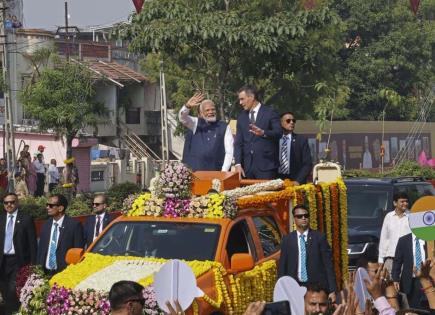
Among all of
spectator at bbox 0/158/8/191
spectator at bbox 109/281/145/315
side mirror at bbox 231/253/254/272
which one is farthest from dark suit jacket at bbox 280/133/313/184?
spectator at bbox 0/158/8/191

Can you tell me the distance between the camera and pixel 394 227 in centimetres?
1393

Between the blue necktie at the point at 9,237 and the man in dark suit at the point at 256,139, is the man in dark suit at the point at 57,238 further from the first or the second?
the man in dark suit at the point at 256,139

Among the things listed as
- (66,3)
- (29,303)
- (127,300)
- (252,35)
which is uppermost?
(66,3)

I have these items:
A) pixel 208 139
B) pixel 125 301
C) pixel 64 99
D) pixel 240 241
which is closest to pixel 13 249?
pixel 208 139

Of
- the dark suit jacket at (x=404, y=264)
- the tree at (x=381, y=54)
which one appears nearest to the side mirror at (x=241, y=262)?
the dark suit jacket at (x=404, y=264)

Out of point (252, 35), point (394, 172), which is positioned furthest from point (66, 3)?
point (252, 35)

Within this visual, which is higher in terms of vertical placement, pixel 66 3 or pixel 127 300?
pixel 66 3

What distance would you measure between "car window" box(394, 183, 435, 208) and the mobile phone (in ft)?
40.3

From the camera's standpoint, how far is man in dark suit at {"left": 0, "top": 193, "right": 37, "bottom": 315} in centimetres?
1223

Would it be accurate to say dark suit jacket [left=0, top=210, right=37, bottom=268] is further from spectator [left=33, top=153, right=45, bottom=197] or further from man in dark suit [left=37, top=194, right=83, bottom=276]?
spectator [left=33, top=153, right=45, bottom=197]

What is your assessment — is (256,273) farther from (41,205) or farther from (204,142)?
(41,205)

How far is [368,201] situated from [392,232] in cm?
391

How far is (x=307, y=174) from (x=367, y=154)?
3605 cm

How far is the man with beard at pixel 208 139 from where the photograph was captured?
1228 centimetres
